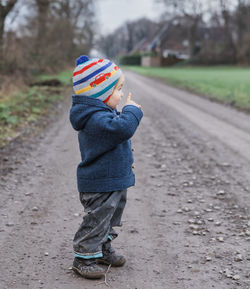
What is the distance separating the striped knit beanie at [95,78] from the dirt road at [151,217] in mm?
1450

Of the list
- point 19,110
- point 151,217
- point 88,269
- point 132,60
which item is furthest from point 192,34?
point 88,269

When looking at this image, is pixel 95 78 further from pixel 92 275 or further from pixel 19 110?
pixel 19 110

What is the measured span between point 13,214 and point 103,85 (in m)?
2.24

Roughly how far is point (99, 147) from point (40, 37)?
23.1m

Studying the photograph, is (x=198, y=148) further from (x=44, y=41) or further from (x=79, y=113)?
(x=44, y=41)

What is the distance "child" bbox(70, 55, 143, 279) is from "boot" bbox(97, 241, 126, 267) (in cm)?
Answer: 16

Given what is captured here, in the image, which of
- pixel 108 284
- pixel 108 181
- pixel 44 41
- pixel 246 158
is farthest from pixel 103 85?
pixel 44 41

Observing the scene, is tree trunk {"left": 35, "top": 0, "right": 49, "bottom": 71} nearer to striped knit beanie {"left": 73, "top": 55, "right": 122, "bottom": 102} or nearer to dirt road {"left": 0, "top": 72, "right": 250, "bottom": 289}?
dirt road {"left": 0, "top": 72, "right": 250, "bottom": 289}

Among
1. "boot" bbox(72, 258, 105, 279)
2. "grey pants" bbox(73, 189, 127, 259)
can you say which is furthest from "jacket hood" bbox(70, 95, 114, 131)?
"boot" bbox(72, 258, 105, 279)

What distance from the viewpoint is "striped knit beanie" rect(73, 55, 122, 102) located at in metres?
2.86

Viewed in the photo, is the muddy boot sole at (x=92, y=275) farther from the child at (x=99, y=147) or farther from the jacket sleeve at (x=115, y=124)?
the jacket sleeve at (x=115, y=124)

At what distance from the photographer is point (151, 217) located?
4.44 metres

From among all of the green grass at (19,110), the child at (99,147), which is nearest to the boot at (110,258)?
the child at (99,147)

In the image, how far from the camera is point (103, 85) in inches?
113
